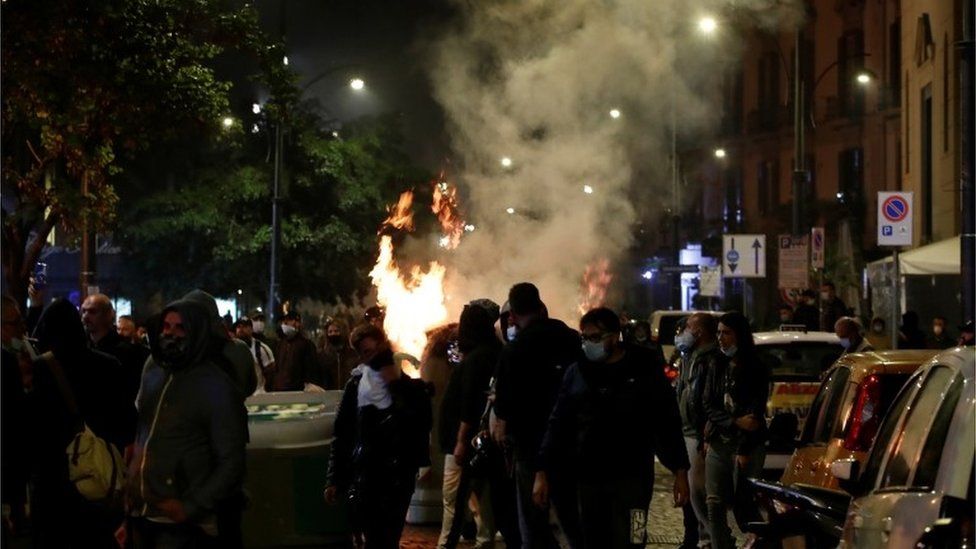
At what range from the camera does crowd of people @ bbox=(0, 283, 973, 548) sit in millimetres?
6383

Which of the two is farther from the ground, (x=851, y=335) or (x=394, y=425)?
(x=851, y=335)

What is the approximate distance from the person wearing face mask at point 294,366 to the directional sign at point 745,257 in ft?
35.6

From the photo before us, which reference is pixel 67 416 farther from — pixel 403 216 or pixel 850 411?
pixel 403 216

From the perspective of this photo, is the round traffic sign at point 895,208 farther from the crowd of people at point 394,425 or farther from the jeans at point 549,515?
the jeans at point 549,515

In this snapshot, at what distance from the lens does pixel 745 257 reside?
89.9 feet

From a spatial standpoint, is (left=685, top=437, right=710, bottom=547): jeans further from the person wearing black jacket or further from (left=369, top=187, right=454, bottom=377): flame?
(left=369, top=187, right=454, bottom=377): flame

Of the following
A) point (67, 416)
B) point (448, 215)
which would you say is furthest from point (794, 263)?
point (67, 416)

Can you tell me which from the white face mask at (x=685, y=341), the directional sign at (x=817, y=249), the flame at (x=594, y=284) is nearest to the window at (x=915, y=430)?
the white face mask at (x=685, y=341)

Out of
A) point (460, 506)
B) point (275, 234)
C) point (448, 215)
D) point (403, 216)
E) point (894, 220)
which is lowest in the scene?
point (460, 506)

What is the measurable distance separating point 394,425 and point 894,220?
34.9 feet

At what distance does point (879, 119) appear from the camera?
49094 mm

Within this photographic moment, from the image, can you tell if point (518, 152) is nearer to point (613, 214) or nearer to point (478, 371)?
point (613, 214)

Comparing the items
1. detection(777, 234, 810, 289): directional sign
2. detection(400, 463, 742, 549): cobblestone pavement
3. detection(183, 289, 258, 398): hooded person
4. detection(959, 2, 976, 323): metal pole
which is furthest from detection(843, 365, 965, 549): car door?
detection(777, 234, 810, 289): directional sign

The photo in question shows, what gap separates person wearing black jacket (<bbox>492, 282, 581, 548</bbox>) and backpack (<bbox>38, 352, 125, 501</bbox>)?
2305mm
